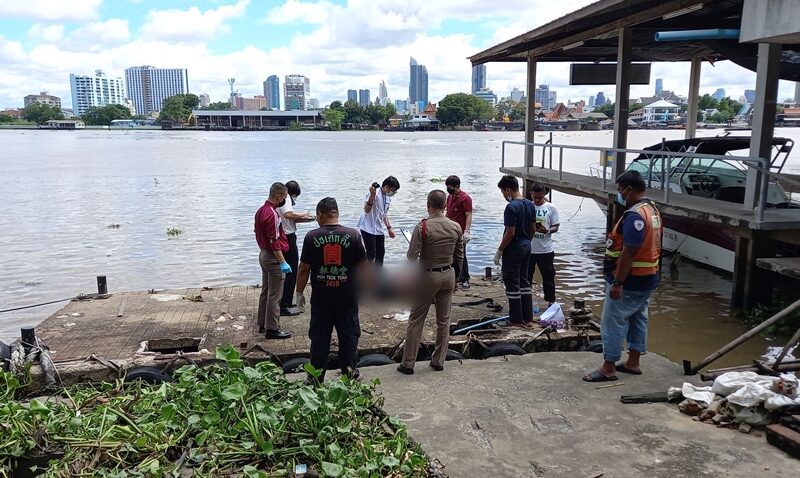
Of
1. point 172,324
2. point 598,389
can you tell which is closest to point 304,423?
point 598,389

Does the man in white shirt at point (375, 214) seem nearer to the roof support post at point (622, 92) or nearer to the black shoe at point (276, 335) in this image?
the black shoe at point (276, 335)

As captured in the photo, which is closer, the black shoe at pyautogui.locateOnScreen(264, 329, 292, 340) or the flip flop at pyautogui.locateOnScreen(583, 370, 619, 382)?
the flip flop at pyautogui.locateOnScreen(583, 370, 619, 382)

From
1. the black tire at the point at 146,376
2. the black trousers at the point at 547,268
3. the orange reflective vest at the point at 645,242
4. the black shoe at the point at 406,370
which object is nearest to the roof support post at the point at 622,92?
the black trousers at the point at 547,268

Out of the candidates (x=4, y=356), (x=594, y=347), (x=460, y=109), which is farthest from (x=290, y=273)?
(x=460, y=109)

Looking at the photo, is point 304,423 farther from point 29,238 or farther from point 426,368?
point 29,238

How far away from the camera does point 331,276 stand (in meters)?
5.08

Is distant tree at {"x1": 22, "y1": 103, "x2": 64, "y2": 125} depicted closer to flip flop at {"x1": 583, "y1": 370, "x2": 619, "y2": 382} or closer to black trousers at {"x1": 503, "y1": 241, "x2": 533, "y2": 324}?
black trousers at {"x1": 503, "y1": 241, "x2": 533, "y2": 324}

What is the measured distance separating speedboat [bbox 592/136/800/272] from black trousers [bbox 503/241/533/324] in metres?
5.61

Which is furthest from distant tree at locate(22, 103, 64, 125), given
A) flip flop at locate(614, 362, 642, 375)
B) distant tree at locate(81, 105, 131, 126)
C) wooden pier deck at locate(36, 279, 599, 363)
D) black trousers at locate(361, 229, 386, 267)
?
flip flop at locate(614, 362, 642, 375)

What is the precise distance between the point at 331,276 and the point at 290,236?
7.84 feet

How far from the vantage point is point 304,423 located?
4145 mm

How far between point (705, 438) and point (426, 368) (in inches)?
95.6

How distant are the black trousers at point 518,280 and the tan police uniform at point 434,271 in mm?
1398

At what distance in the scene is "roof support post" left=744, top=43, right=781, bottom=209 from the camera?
9305 mm
